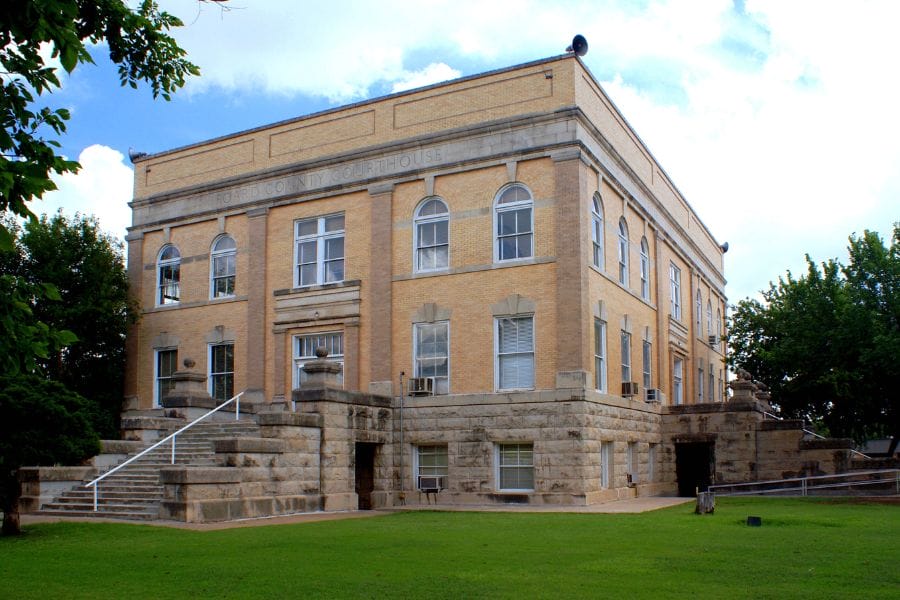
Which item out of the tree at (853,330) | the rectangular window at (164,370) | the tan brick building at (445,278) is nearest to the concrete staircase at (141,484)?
the tan brick building at (445,278)

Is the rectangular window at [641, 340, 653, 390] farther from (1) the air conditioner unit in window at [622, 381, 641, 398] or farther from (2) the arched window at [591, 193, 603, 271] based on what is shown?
(2) the arched window at [591, 193, 603, 271]

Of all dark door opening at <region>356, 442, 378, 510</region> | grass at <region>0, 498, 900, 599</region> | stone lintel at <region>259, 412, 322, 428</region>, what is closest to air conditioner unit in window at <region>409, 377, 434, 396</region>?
dark door opening at <region>356, 442, 378, 510</region>

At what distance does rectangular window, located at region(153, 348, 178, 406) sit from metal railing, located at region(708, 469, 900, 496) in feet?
55.9

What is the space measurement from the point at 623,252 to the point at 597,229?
2.74 metres

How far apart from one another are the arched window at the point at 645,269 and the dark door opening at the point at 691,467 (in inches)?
198

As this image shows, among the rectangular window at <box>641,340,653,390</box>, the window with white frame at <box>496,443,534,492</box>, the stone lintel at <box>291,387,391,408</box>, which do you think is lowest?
the window with white frame at <box>496,443,534,492</box>

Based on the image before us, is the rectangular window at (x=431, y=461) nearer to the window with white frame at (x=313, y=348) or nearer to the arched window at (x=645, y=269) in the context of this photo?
the window with white frame at (x=313, y=348)

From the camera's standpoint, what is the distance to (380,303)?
26.8m

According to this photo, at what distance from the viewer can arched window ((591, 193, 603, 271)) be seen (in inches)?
1037

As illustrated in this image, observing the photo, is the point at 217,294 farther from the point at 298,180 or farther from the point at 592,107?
the point at 592,107

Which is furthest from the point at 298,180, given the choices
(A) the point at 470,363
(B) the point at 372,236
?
(A) the point at 470,363

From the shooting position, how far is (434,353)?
2603 centimetres

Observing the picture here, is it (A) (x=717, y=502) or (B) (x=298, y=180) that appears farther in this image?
(B) (x=298, y=180)

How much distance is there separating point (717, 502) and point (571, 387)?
509 centimetres
